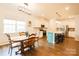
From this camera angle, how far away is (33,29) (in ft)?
8.18

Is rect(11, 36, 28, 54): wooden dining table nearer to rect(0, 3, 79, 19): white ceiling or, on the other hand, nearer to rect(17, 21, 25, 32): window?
rect(17, 21, 25, 32): window

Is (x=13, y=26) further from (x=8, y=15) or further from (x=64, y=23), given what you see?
(x=64, y=23)

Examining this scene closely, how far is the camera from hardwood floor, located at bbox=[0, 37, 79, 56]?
2.36 m

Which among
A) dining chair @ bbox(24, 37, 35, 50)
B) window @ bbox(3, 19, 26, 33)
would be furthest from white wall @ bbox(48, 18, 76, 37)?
window @ bbox(3, 19, 26, 33)

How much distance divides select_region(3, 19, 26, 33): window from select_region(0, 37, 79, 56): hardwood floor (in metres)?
0.47

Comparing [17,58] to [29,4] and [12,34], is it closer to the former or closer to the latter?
[12,34]

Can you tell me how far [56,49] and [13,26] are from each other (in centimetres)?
114

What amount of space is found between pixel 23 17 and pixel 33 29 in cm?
37

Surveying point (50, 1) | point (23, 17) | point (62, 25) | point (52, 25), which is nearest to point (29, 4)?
point (23, 17)

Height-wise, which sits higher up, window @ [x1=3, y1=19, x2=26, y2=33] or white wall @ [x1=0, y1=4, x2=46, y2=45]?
white wall @ [x1=0, y1=4, x2=46, y2=45]

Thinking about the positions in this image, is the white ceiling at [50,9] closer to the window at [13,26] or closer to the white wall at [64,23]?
the white wall at [64,23]

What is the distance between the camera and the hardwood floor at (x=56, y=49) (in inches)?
92.8

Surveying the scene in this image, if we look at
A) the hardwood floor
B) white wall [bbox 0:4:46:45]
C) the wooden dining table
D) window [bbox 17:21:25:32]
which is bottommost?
the hardwood floor

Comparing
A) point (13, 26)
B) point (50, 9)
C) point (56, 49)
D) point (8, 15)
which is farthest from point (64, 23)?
point (8, 15)
